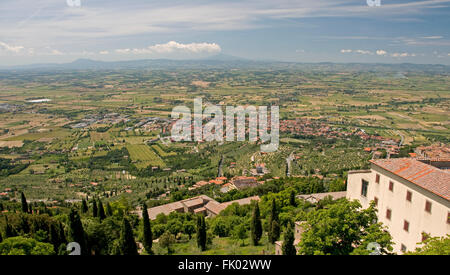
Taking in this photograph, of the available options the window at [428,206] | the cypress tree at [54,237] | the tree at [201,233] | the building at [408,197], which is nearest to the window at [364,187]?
the building at [408,197]

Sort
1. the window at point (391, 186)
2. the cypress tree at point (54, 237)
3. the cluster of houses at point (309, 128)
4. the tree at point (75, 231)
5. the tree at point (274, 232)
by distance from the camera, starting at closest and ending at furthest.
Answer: the window at point (391, 186) < the tree at point (75, 231) < the cypress tree at point (54, 237) < the tree at point (274, 232) < the cluster of houses at point (309, 128)

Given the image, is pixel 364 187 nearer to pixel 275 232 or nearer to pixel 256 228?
pixel 275 232

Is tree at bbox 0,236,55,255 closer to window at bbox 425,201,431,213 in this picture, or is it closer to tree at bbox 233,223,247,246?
tree at bbox 233,223,247,246

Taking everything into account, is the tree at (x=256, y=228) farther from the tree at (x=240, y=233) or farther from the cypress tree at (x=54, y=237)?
the cypress tree at (x=54, y=237)

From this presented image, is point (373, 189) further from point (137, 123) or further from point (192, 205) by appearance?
point (137, 123)

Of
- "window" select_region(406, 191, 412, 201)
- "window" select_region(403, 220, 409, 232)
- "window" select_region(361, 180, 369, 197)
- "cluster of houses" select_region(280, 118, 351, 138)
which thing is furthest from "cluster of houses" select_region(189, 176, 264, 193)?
"cluster of houses" select_region(280, 118, 351, 138)
